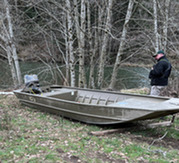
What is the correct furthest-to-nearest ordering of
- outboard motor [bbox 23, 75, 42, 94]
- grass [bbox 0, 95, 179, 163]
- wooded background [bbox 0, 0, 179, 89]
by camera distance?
wooded background [bbox 0, 0, 179, 89] → outboard motor [bbox 23, 75, 42, 94] → grass [bbox 0, 95, 179, 163]

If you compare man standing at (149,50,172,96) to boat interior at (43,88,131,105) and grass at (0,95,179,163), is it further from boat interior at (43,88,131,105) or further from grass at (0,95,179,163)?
grass at (0,95,179,163)

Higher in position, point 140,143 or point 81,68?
point 81,68

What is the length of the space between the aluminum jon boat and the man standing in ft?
2.18

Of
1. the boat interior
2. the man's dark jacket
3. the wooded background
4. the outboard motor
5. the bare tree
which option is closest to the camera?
the man's dark jacket

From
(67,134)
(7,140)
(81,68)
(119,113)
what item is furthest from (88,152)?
(81,68)

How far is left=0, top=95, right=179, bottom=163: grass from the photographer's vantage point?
380 cm

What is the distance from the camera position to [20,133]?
16.3 feet

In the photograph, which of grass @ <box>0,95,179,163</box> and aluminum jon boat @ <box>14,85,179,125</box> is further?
aluminum jon boat @ <box>14,85,179,125</box>

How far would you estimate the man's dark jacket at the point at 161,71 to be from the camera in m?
6.10

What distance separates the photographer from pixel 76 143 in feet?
14.9

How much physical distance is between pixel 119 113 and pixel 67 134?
159cm

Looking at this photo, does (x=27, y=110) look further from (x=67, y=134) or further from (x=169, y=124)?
(x=169, y=124)

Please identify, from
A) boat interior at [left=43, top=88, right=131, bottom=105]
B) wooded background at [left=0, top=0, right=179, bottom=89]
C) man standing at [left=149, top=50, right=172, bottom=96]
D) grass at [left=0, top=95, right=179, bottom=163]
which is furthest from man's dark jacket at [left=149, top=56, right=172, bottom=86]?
wooded background at [left=0, top=0, right=179, bottom=89]

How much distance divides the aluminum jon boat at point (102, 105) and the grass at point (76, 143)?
426mm
